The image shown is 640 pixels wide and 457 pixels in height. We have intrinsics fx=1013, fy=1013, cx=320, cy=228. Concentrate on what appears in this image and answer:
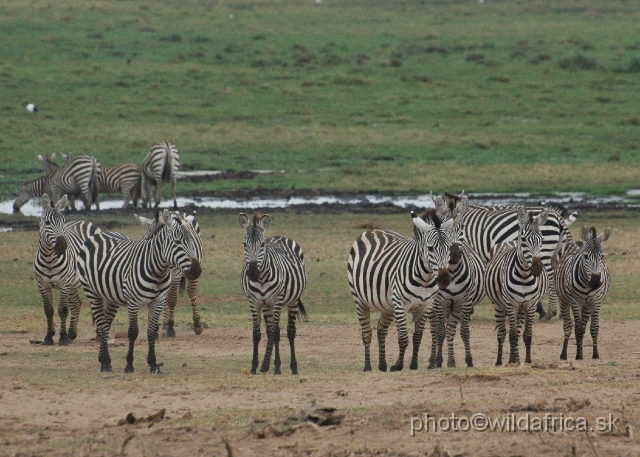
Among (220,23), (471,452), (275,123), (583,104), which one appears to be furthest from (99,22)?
(471,452)

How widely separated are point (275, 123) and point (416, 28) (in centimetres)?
2381

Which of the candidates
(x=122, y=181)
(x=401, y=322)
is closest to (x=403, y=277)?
(x=401, y=322)

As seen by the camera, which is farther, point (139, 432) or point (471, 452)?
point (139, 432)

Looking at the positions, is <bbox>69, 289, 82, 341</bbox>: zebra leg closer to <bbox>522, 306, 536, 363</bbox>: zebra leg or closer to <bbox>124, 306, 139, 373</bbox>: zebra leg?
<bbox>124, 306, 139, 373</bbox>: zebra leg

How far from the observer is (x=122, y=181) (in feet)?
78.0

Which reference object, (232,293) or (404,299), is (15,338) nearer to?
(232,293)

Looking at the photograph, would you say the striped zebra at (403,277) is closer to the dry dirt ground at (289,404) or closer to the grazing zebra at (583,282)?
the dry dirt ground at (289,404)

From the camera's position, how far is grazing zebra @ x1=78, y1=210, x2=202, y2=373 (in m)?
10.0

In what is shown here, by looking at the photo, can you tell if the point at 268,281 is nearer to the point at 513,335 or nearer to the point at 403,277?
the point at 403,277

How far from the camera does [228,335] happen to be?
42.6ft

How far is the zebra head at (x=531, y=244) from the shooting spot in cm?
1011

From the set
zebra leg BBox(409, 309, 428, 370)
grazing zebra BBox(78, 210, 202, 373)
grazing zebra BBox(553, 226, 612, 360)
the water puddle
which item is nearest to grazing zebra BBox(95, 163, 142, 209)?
the water puddle

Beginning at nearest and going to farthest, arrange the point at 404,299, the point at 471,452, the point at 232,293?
the point at 471,452, the point at 404,299, the point at 232,293

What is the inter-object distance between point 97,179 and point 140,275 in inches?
544
